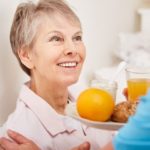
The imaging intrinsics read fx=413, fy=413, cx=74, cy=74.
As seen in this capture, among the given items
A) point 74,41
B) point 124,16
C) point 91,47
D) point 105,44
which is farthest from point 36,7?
point 124,16

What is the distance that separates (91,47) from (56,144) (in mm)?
967

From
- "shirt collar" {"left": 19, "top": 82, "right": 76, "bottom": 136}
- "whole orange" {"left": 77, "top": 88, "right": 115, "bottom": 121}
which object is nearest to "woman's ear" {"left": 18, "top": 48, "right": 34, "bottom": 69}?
"shirt collar" {"left": 19, "top": 82, "right": 76, "bottom": 136}

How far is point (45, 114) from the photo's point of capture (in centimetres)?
139

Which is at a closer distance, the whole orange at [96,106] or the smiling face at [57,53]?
the whole orange at [96,106]

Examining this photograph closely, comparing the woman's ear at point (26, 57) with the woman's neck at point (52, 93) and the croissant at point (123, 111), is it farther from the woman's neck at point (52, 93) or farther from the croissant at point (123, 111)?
the croissant at point (123, 111)

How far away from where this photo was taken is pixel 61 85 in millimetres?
1418

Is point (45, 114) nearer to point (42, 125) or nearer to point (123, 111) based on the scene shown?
point (42, 125)

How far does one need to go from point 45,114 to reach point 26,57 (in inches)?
8.7

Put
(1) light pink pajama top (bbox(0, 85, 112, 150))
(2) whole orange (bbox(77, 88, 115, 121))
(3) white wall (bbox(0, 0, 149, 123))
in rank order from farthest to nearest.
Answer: (3) white wall (bbox(0, 0, 149, 123)), (1) light pink pajama top (bbox(0, 85, 112, 150)), (2) whole orange (bbox(77, 88, 115, 121))

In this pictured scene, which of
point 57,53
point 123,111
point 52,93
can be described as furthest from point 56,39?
point 123,111

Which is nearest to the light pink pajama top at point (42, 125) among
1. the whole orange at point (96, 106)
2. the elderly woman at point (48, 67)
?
the elderly woman at point (48, 67)

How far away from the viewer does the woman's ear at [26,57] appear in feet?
4.76

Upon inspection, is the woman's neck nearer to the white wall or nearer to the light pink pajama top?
the light pink pajama top

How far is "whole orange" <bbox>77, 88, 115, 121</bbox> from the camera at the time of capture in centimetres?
112
